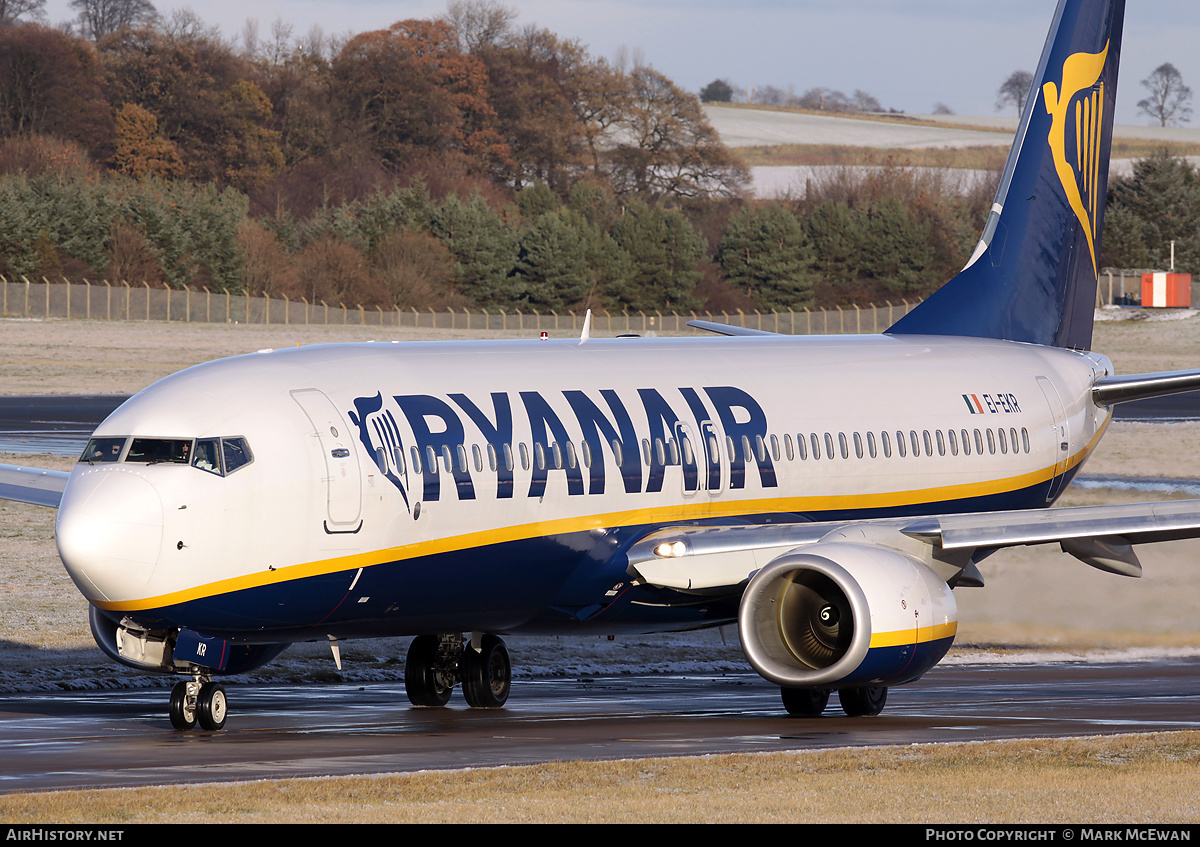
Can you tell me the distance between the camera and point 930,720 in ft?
71.4

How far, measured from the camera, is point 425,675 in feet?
78.1

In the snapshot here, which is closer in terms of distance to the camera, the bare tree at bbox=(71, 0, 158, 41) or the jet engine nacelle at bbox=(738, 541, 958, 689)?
the jet engine nacelle at bbox=(738, 541, 958, 689)

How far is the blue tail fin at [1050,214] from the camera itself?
31.8 metres

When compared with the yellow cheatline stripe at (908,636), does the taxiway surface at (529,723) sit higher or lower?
lower

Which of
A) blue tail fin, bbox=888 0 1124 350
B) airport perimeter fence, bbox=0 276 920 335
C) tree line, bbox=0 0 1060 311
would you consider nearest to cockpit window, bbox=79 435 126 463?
blue tail fin, bbox=888 0 1124 350

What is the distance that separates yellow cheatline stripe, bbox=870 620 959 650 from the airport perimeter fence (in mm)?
59373

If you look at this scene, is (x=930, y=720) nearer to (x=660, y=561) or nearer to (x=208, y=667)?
(x=660, y=561)

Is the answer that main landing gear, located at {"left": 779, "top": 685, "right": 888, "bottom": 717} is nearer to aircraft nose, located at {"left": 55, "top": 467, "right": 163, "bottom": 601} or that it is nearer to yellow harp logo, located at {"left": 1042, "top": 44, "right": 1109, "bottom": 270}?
aircraft nose, located at {"left": 55, "top": 467, "right": 163, "bottom": 601}

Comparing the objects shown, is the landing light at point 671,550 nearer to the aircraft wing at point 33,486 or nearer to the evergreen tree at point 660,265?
the aircraft wing at point 33,486

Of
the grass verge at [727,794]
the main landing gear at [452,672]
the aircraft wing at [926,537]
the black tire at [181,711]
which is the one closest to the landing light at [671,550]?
the aircraft wing at [926,537]

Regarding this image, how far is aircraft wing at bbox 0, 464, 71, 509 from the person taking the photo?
78.6 ft

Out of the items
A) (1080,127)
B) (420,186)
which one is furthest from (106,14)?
(1080,127)

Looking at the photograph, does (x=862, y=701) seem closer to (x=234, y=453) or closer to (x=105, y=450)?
(x=234, y=453)

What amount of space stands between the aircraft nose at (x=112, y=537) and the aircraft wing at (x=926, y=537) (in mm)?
6290
